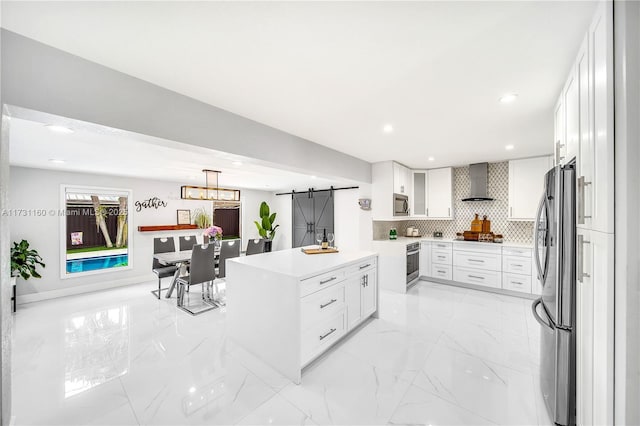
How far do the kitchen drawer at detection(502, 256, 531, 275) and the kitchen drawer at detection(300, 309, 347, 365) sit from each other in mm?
3237

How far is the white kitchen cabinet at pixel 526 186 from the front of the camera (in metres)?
4.13

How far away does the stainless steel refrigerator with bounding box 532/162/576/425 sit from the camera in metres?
1.50

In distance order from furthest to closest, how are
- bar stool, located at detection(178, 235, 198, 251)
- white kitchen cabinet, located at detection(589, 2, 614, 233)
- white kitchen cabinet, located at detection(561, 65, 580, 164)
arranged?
bar stool, located at detection(178, 235, 198, 251), white kitchen cabinet, located at detection(561, 65, 580, 164), white kitchen cabinet, located at detection(589, 2, 614, 233)

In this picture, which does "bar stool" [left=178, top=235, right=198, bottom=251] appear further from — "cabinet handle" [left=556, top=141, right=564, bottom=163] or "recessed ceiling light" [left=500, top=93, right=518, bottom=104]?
"cabinet handle" [left=556, top=141, right=564, bottom=163]

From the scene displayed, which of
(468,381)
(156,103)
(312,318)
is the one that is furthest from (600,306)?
(156,103)

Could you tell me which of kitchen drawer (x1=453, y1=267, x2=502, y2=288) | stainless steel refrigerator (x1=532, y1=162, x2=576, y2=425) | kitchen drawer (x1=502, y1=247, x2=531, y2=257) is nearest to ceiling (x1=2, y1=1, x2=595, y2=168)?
stainless steel refrigerator (x1=532, y1=162, x2=576, y2=425)

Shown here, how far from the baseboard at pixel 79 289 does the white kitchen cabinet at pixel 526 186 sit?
7.19 metres

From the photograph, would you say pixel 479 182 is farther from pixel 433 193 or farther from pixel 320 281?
pixel 320 281

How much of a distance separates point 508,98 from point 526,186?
295 centimetres

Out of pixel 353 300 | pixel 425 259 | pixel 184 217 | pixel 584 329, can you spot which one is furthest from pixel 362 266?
pixel 184 217

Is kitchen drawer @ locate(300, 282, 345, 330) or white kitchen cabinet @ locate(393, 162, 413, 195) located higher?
white kitchen cabinet @ locate(393, 162, 413, 195)

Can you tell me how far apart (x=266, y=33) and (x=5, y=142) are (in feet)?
5.11

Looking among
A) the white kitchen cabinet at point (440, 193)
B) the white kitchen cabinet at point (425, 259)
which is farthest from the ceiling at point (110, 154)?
the white kitchen cabinet at point (425, 259)

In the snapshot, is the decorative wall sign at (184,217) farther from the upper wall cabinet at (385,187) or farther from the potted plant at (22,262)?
the upper wall cabinet at (385,187)
